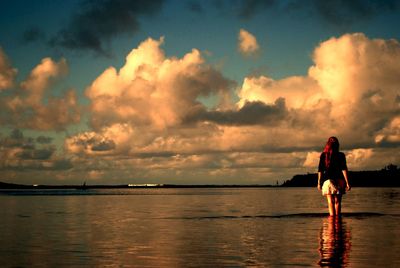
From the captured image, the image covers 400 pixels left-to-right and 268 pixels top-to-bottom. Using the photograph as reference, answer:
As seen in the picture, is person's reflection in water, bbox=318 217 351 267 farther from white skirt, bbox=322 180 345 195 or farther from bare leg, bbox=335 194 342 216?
bare leg, bbox=335 194 342 216

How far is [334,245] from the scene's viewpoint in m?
16.1

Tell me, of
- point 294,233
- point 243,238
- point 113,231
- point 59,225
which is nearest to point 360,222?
point 294,233

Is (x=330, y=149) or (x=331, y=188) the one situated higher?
(x=330, y=149)

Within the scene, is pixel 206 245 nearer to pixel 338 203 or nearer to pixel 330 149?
pixel 330 149

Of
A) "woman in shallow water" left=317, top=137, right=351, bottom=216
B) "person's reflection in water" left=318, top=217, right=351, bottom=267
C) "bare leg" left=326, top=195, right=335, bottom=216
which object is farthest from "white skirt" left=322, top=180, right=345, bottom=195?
"person's reflection in water" left=318, top=217, right=351, bottom=267

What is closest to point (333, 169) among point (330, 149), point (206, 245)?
point (330, 149)

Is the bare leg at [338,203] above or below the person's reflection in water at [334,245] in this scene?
above

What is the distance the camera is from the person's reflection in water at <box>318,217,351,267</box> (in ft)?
42.7

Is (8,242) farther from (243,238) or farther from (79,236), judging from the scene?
(243,238)

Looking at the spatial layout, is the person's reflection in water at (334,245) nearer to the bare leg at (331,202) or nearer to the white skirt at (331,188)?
the white skirt at (331,188)

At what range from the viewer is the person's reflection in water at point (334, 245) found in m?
13.0

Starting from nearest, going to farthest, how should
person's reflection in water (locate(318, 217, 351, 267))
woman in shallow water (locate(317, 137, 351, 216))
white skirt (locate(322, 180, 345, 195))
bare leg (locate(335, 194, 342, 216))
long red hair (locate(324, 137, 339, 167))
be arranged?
person's reflection in water (locate(318, 217, 351, 267)), white skirt (locate(322, 180, 345, 195)), woman in shallow water (locate(317, 137, 351, 216)), long red hair (locate(324, 137, 339, 167)), bare leg (locate(335, 194, 342, 216))

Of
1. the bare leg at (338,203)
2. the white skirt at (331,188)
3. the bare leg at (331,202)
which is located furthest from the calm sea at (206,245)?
the white skirt at (331,188)

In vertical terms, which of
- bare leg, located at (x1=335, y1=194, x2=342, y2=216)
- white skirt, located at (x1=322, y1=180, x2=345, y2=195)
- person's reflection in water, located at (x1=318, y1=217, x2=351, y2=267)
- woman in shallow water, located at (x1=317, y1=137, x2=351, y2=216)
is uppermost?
woman in shallow water, located at (x1=317, y1=137, x2=351, y2=216)
